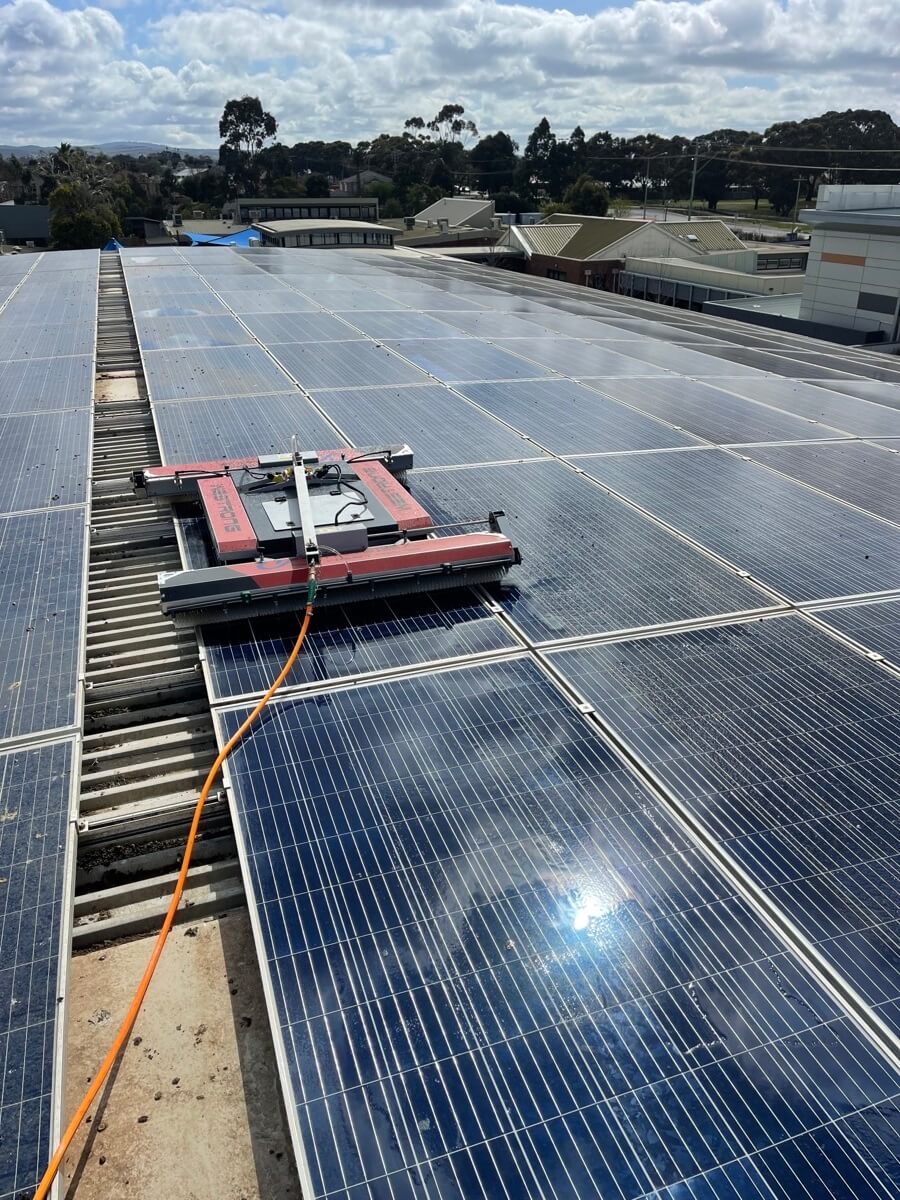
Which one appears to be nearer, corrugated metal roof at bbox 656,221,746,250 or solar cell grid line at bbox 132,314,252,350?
solar cell grid line at bbox 132,314,252,350

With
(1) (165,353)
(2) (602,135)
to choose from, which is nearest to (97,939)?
(1) (165,353)

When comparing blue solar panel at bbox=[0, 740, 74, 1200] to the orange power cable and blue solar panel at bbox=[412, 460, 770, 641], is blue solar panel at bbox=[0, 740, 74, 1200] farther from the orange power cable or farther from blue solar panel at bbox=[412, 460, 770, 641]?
blue solar panel at bbox=[412, 460, 770, 641]

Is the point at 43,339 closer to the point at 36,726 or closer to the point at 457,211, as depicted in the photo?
the point at 36,726

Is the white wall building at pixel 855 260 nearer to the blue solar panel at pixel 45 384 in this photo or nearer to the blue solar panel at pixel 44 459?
the blue solar panel at pixel 45 384

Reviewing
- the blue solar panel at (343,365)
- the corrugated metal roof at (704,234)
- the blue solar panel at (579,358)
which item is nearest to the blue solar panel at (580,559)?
the blue solar panel at (343,365)

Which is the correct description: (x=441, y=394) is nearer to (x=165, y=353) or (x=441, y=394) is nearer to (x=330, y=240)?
(x=165, y=353)

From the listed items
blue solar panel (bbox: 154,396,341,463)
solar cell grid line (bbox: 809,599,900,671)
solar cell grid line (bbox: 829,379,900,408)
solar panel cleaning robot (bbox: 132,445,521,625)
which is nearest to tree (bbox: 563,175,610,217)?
solar cell grid line (bbox: 829,379,900,408)
